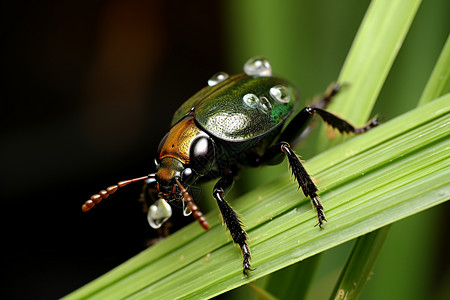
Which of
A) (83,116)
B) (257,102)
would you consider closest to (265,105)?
(257,102)

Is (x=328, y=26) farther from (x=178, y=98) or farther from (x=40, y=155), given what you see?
(x=40, y=155)

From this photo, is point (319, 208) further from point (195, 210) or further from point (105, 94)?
point (105, 94)

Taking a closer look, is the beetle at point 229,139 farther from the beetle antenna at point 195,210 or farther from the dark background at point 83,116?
the dark background at point 83,116

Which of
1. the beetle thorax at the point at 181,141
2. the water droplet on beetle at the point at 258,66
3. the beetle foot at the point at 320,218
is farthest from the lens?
the water droplet on beetle at the point at 258,66

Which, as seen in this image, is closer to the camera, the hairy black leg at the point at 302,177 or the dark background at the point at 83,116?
the hairy black leg at the point at 302,177

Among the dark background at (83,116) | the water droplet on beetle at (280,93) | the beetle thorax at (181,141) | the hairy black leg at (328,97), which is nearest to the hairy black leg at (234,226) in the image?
the beetle thorax at (181,141)

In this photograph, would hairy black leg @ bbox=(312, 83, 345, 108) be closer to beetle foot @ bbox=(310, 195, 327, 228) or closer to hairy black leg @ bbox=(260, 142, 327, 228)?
hairy black leg @ bbox=(260, 142, 327, 228)

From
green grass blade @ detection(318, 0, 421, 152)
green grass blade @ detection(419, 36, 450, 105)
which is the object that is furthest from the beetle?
green grass blade @ detection(419, 36, 450, 105)
